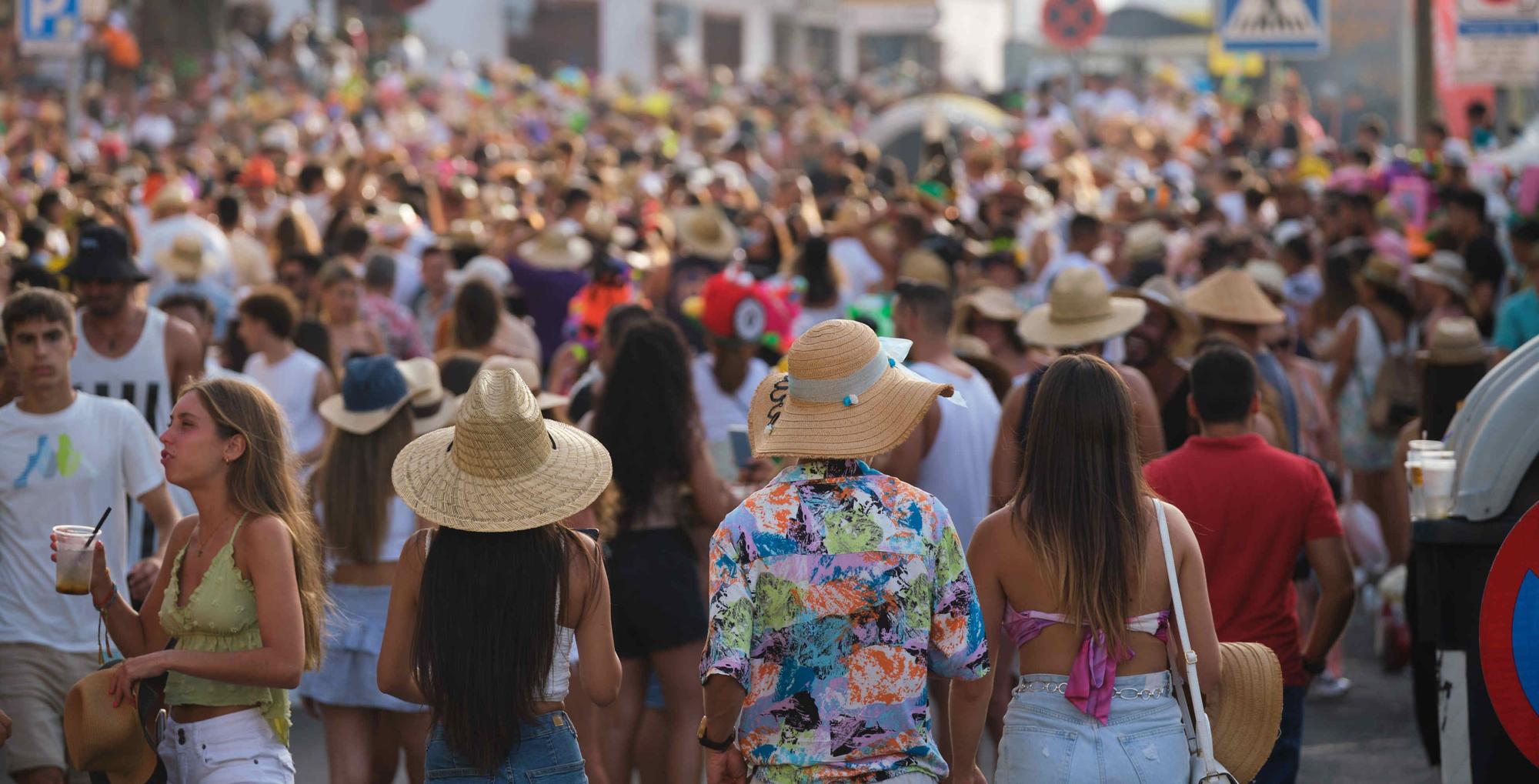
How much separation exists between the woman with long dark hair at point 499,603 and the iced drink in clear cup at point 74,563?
774mm

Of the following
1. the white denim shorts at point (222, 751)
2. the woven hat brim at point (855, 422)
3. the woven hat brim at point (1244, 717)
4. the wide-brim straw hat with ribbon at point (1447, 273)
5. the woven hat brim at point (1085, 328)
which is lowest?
the white denim shorts at point (222, 751)

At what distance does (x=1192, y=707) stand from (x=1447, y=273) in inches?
290

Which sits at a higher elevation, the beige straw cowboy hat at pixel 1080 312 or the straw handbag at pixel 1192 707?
the beige straw cowboy hat at pixel 1080 312

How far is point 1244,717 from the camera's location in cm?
405

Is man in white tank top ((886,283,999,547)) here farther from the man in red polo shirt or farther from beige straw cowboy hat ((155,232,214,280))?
beige straw cowboy hat ((155,232,214,280))

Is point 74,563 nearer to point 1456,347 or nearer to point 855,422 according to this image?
point 855,422

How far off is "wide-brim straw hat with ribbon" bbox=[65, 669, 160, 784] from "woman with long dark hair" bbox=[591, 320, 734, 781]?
5.75ft

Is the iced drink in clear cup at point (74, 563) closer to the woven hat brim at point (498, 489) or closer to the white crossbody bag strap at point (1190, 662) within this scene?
the woven hat brim at point (498, 489)

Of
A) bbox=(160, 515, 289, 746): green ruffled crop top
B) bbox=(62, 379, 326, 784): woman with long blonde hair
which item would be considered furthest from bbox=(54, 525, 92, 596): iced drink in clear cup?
bbox=(160, 515, 289, 746): green ruffled crop top

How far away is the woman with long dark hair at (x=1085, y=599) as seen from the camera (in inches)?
152

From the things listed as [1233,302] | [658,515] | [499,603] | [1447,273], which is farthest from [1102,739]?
[1447,273]

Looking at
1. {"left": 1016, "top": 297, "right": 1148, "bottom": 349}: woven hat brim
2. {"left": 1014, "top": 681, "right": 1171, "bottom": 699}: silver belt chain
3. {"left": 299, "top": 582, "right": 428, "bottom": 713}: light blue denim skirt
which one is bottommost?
{"left": 299, "top": 582, "right": 428, "bottom": 713}: light blue denim skirt

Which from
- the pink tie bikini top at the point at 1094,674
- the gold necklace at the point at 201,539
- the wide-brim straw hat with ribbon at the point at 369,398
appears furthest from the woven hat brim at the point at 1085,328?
the gold necklace at the point at 201,539

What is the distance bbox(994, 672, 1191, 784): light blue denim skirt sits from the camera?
3.83 m
